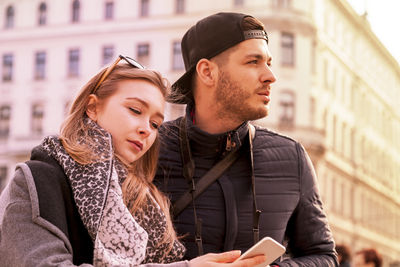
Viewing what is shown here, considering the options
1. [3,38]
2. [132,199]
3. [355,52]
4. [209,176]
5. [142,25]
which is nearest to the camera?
[132,199]

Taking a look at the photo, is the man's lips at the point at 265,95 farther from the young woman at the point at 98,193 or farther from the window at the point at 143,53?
the window at the point at 143,53

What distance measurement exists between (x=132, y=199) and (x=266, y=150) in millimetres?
1040

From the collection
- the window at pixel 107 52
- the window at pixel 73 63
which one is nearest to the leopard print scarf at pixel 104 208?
the window at pixel 107 52

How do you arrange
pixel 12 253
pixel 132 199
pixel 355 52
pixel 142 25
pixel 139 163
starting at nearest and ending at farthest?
pixel 12 253
pixel 132 199
pixel 139 163
pixel 142 25
pixel 355 52

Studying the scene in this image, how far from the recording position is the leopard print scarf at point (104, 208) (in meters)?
2.33

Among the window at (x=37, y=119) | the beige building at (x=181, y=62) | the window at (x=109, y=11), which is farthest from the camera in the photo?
the window at (x=37, y=119)

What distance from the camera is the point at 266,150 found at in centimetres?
345

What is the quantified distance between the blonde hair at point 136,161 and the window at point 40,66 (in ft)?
111

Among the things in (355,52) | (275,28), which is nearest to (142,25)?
(275,28)

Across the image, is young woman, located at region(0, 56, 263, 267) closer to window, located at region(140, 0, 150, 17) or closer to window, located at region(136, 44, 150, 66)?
window, located at region(136, 44, 150, 66)

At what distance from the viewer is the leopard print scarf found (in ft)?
7.66

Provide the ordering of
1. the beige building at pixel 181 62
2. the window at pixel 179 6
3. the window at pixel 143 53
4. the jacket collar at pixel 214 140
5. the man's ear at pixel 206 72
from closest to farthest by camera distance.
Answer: the jacket collar at pixel 214 140
the man's ear at pixel 206 72
the beige building at pixel 181 62
the window at pixel 179 6
the window at pixel 143 53

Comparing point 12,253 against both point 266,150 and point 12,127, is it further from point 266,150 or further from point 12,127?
point 12,127

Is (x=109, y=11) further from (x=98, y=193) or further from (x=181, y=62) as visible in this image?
(x=98, y=193)
